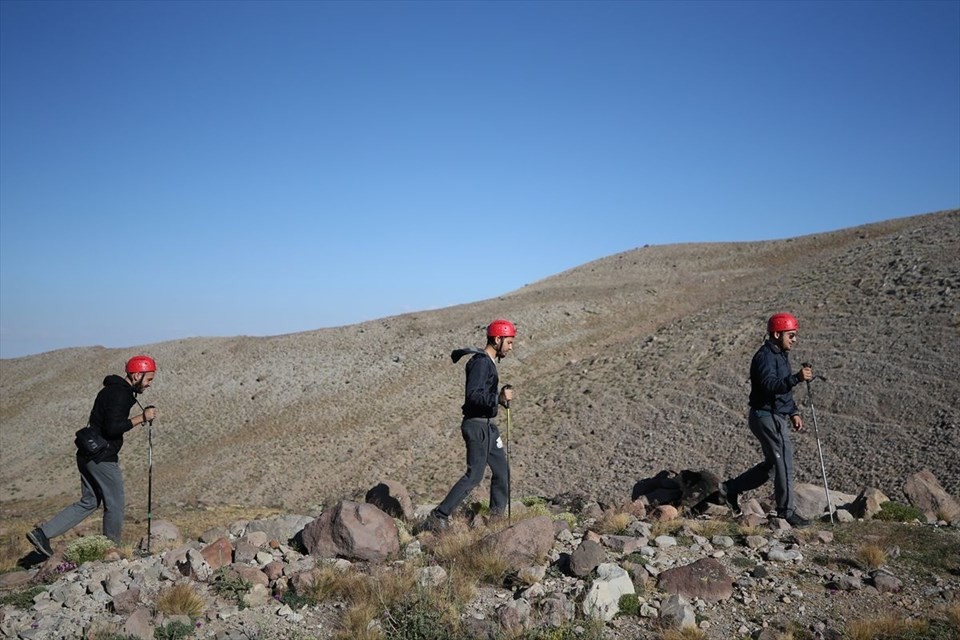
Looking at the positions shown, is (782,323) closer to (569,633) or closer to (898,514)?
(898,514)

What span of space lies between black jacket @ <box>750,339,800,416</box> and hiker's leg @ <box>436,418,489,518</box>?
3.63 m

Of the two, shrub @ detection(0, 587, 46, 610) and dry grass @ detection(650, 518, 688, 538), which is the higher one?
shrub @ detection(0, 587, 46, 610)

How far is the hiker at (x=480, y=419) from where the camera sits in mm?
Answer: 8219

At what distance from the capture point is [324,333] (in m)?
39.0

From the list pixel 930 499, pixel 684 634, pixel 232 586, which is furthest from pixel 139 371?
pixel 930 499

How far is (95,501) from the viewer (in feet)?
28.5

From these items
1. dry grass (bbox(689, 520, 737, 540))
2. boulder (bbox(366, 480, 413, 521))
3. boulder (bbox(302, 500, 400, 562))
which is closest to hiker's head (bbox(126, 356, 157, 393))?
boulder (bbox(302, 500, 400, 562))

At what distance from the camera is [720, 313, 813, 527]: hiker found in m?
8.86

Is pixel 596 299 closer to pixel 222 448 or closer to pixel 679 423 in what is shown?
pixel 679 423

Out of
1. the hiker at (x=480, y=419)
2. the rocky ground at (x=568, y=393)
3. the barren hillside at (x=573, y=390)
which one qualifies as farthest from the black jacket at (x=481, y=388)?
the barren hillside at (x=573, y=390)

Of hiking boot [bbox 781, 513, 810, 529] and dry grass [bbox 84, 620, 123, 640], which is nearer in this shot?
dry grass [bbox 84, 620, 123, 640]

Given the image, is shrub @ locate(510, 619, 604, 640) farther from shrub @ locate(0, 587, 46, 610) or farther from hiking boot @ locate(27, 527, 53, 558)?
hiking boot @ locate(27, 527, 53, 558)

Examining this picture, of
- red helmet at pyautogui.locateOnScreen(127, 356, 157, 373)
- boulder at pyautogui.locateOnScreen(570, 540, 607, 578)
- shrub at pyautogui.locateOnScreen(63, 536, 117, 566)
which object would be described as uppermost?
red helmet at pyautogui.locateOnScreen(127, 356, 157, 373)

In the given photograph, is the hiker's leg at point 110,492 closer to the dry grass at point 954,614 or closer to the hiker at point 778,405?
→ the hiker at point 778,405
